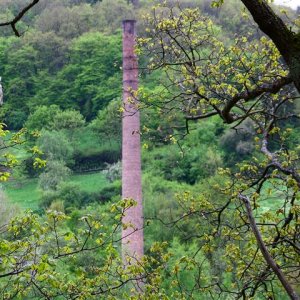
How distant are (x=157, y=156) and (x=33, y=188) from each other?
25.3 feet

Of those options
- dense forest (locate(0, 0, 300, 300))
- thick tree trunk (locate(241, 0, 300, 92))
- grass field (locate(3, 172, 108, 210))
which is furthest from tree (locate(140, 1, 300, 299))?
grass field (locate(3, 172, 108, 210))

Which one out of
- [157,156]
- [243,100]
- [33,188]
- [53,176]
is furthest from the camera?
[33,188]

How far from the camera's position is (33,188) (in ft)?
117

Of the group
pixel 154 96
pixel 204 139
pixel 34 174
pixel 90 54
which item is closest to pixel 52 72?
pixel 90 54

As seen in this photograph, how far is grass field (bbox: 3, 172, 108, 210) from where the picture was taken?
31.9m

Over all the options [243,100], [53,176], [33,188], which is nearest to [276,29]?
[243,100]

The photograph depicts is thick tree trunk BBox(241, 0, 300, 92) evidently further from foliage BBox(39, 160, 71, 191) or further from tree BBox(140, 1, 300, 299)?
foliage BBox(39, 160, 71, 191)

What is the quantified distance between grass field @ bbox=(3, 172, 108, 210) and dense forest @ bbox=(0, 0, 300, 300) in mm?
160

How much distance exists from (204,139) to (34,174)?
11.3 metres

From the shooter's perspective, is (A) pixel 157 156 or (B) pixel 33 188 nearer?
(A) pixel 157 156

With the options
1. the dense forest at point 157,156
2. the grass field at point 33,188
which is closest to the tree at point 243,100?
the dense forest at point 157,156

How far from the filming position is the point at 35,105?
48.3 m

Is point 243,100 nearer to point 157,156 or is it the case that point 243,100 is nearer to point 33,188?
point 157,156

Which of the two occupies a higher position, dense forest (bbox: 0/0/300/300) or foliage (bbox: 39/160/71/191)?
dense forest (bbox: 0/0/300/300)
